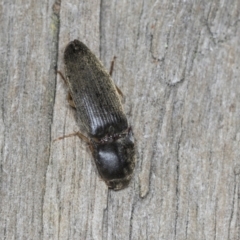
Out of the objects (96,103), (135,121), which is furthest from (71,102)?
(135,121)

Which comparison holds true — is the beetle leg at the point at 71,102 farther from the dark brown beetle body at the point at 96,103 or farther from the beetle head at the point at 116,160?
the beetle head at the point at 116,160

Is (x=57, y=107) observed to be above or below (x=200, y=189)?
above

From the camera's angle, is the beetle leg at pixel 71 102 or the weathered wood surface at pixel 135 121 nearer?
the weathered wood surface at pixel 135 121

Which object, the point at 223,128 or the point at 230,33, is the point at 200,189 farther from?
the point at 230,33

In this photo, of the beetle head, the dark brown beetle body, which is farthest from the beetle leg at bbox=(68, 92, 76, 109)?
the beetle head

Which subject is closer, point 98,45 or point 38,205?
point 38,205

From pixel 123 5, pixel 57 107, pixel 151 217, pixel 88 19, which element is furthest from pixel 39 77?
pixel 151 217

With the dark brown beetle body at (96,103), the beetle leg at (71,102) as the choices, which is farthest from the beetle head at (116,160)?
the beetle leg at (71,102)

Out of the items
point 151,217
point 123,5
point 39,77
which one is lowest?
point 151,217
